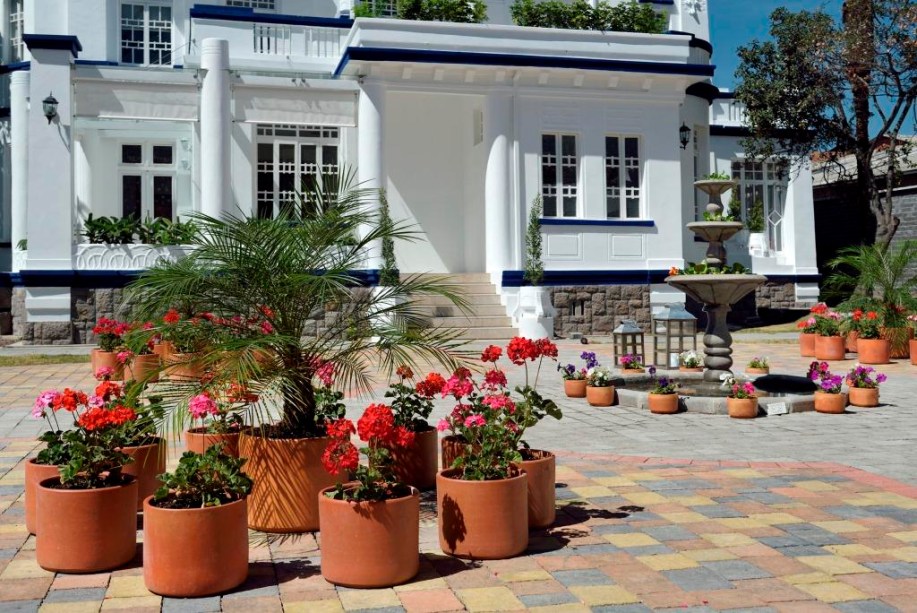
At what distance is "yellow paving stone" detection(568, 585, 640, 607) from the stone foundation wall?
51.8ft

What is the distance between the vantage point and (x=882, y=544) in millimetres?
5281

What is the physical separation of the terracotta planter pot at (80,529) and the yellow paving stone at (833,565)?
11.6 feet

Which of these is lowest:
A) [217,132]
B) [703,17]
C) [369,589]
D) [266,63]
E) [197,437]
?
[369,589]

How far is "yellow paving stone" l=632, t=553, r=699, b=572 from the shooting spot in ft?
16.1

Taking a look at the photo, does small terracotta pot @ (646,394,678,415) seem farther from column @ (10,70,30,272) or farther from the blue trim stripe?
column @ (10,70,30,272)

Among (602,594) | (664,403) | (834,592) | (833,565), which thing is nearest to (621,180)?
(664,403)

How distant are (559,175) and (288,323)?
15.6m

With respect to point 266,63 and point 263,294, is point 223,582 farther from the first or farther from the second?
point 266,63

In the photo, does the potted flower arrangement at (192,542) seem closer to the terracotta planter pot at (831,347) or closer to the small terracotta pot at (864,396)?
the small terracotta pot at (864,396)

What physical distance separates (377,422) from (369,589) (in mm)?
795

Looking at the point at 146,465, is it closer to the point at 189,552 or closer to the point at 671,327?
the point at 189,552

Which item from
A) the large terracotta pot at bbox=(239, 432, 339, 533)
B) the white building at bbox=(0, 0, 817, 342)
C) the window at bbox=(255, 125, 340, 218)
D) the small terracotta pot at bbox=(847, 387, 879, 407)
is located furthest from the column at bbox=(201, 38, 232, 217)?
the large terracotta pot at bbox=(239, 432, 339, 533)

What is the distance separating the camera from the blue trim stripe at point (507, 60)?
1903 centimetres

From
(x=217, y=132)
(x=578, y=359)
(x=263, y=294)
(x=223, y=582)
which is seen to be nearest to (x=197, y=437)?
(x=263, y=294)
